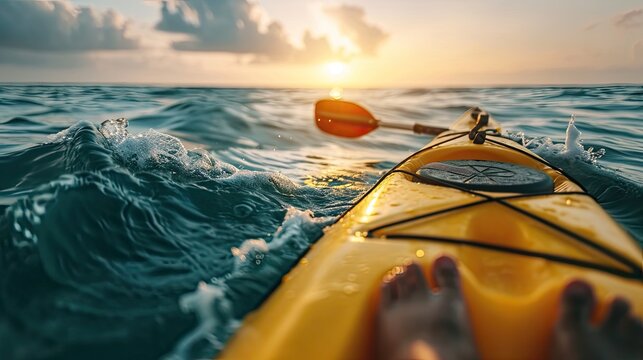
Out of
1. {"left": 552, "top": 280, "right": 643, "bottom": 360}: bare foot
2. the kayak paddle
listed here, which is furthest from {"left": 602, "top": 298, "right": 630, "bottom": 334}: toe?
the kayak paddle

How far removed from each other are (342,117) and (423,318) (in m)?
4.20

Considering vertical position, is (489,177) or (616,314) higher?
(489,177)

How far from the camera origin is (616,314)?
121 centimetres

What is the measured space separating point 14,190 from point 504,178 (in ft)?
12.5

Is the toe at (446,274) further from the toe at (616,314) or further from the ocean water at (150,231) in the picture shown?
the ocean water at (150,231)

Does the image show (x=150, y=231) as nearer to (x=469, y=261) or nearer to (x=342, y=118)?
(x=469, y=261)

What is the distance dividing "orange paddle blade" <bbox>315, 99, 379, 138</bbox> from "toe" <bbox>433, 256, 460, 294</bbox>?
12.8 ft

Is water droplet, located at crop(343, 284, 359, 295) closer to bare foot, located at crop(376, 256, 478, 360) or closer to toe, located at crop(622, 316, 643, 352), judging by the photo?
bare foot, located at crop(376, 256, 478, 360)

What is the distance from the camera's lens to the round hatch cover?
2.29 m

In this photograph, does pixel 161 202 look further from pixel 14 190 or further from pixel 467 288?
pixel 467 288

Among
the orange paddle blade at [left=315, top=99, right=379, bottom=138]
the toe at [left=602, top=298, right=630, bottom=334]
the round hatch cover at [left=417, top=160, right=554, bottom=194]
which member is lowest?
the toe at [left=602, top=298, right=630, bottom=334]

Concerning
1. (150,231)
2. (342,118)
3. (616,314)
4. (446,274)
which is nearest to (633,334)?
(616,314)

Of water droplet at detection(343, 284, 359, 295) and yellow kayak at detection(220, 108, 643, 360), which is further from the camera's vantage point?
water droplet at detection(343, 284, 359, 295)

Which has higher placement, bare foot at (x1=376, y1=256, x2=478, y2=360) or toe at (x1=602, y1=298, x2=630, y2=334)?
toe at (x1=602, y1=298, x2=630, y2=334)
